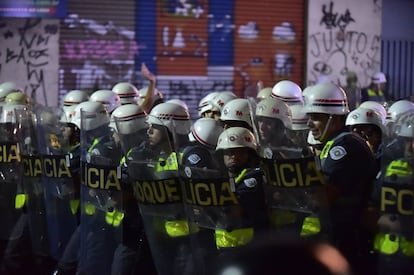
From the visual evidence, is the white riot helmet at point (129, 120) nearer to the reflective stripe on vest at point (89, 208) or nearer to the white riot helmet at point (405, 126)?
the reflective stripe on vest at point (89, 208)

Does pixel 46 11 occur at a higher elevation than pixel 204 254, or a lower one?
higher

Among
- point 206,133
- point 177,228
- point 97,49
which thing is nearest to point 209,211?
point 177,228

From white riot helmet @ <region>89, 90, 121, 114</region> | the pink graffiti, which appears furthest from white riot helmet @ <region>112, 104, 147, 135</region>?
the pink graffiti

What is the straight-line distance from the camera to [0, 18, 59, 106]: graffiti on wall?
48.4 ft

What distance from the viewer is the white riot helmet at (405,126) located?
4.51 metres

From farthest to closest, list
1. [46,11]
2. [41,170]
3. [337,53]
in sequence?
1. [337,53]
2. [46,11]
3. [41,170]

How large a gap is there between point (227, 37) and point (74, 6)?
315 cm

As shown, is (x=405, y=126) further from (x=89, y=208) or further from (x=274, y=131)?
(x=89, y=208)

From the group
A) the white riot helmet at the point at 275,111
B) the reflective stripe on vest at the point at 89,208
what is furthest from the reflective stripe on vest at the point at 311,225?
the reflective stripe on vest at the point at 89,208

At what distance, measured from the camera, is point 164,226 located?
504 centimetres

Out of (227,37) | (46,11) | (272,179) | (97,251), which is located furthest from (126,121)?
(227,37)

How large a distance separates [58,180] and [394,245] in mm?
2776

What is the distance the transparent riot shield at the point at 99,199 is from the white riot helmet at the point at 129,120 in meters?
0.15

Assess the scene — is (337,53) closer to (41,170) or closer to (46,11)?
(46,11)
